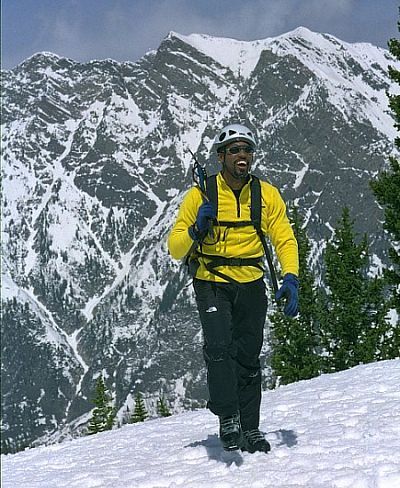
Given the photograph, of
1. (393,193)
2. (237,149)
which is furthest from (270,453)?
(393,193)

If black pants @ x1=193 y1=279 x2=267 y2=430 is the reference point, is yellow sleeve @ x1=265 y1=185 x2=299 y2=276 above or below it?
above

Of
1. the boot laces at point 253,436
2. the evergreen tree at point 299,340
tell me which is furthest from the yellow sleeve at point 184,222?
the evergreen tree at point 299,340

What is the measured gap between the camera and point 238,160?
26.3ft

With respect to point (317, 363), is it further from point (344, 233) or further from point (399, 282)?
point (399, 282)

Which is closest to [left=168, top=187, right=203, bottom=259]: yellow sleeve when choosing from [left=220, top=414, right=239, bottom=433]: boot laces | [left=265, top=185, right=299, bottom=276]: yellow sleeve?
[left=265, top=185, right=299, bottom=276]: yellow sleeve

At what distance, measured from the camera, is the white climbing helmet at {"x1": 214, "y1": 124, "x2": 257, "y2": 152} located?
8047 mm

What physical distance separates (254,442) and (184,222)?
9.27 ft

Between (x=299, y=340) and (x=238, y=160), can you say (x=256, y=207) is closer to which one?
(x=238, y=160)

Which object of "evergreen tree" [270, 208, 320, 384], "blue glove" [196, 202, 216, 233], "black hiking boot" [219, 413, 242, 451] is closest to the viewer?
"blue glove" [196, 202, 216, 233]

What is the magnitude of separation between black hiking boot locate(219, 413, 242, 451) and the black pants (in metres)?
0.09

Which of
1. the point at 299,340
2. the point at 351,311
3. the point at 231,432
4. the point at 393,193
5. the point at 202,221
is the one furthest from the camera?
the point at 299,340

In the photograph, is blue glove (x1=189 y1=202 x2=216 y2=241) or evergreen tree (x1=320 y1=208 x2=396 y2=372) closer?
blue glove (x1=189 y1=202 x2=216 y2=241)

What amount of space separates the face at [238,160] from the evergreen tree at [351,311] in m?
25.7

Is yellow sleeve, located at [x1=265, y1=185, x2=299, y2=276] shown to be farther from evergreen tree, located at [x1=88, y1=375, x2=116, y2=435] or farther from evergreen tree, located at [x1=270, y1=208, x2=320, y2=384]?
evergreen tree, located at [x1=88, y1=375, x2=116, y2=435]
